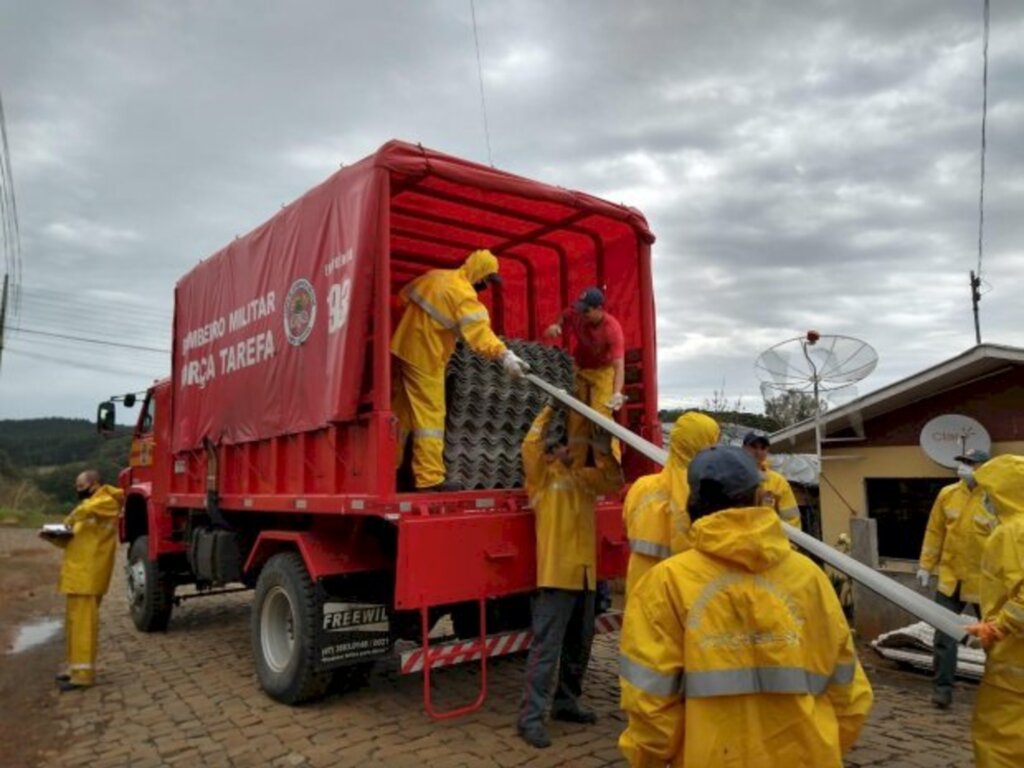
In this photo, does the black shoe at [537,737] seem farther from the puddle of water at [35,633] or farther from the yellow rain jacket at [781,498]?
the puddle of water at [35,633]

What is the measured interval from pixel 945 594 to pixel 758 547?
463 centimetres

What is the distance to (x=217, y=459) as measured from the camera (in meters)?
6.68

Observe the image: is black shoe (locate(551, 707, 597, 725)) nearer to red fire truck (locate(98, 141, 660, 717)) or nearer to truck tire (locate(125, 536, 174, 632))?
red fire truck (locate(98, 141, 660, 717))

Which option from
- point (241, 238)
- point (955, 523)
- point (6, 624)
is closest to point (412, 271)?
point (241, 238)

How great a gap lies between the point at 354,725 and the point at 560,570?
5.79ft

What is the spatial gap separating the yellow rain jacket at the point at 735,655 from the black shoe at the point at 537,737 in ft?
8.08

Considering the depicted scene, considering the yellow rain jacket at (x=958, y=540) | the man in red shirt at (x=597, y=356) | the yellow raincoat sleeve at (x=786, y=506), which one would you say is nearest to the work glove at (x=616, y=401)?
the man in red shirt at (x=597, y=356)

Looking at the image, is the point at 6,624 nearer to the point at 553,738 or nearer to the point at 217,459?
the point at 217,459

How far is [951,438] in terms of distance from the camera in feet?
30.0

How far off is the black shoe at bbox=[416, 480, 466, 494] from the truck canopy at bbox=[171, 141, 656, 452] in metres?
0.65

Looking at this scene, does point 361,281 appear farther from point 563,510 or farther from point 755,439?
point 755,439

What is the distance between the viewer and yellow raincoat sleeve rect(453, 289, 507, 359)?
4.70 m

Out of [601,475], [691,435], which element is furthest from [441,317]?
[691,435]

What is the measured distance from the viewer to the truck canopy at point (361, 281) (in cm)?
471
